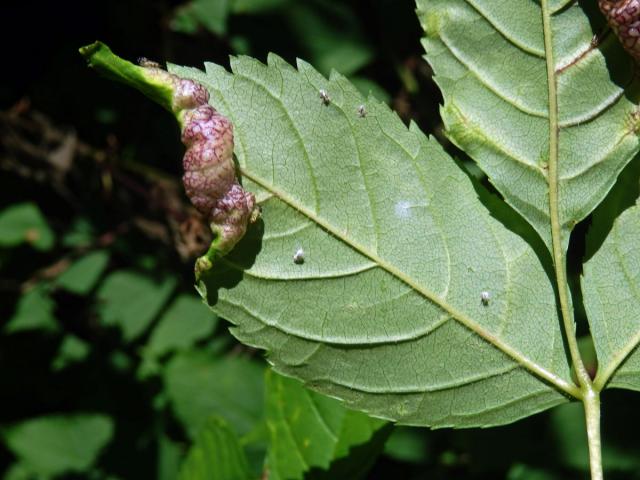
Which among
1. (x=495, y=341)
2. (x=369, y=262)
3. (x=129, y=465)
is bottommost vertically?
(x=129, y=465)

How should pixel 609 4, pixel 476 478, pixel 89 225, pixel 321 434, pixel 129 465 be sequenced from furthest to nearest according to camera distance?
pixel 89 225 → pixel 129 465 → pixel 476 478 → pixel 321 434 → pixel 609 4

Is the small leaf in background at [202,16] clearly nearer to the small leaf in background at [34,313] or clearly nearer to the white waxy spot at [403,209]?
the small leaf in background at [34,313]

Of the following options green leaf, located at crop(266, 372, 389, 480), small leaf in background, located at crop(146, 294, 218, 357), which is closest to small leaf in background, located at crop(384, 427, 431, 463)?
green leaf, located at crop(266, 372, 389, 480)

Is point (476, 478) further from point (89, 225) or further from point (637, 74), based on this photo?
point (89, 225)

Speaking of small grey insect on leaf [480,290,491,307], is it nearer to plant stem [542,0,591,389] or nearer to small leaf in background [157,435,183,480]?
plant stem [542,0,591,389]

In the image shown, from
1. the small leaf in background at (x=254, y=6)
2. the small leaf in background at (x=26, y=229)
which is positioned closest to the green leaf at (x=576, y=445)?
the small leaf in background at (x=254, y=6)

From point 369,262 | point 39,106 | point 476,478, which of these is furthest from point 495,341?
point 39,106
